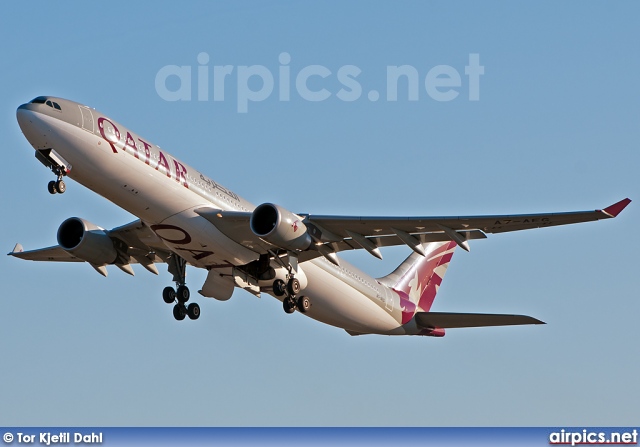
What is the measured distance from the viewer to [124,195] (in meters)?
36.5

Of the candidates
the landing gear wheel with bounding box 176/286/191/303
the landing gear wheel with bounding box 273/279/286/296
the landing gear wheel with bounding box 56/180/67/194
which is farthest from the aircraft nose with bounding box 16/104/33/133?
the landing gear wheel with bounding box 273/279/286/296

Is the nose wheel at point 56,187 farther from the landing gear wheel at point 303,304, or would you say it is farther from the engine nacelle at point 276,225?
the landing gear wheel at point 303,304

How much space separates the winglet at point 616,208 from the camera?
32.5 metres

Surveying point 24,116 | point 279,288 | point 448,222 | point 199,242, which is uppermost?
point 24,116

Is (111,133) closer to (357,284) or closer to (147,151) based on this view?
(147,151)

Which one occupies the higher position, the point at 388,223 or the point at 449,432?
the point at 388,223

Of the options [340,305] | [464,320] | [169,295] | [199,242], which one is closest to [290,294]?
[340,305]

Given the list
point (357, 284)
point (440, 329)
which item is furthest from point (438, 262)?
point (357, 284)

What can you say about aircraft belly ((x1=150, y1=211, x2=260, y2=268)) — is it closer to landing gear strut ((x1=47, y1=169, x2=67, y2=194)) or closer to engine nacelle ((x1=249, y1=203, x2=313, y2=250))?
engine nacelle ((x1=249, y1=203, x2=313, y2=250))

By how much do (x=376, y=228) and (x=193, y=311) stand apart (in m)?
8.49

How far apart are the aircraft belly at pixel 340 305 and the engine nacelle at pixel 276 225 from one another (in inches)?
149

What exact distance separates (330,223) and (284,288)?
3.34m

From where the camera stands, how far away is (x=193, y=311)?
43031 millimetres

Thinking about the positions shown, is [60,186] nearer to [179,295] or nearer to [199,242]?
[199,242]
